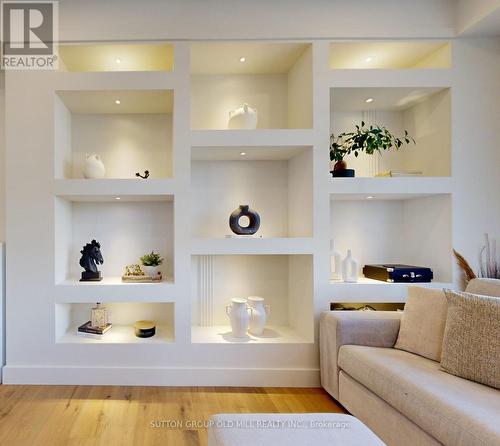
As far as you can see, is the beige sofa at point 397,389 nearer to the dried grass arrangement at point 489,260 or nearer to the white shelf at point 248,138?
the dried grass arrangement at point 489,260

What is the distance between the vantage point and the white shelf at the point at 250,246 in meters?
2.38

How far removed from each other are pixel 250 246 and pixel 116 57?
1818mm

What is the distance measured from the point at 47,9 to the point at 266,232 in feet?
7.69

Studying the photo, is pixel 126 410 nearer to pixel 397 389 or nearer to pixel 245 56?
pixel 397 389

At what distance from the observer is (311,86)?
2412 millimetres

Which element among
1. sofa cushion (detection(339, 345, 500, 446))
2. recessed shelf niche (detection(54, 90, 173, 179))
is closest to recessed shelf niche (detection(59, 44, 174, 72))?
recessed shelf niche (detection(54, 90, 173, 179))

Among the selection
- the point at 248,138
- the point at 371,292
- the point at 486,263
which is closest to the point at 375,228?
the point at 371,292

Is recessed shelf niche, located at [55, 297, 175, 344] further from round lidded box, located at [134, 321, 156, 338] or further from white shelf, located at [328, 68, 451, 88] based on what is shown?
white shelf, located at [328, 68, 451, 88]

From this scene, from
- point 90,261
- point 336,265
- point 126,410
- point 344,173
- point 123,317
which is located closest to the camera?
point 126,410

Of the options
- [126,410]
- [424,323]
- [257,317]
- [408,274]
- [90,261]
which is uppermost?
[90,261]

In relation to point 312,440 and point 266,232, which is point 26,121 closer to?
point 266,232

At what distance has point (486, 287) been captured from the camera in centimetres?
181

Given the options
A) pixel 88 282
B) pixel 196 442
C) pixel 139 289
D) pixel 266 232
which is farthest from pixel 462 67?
pixel 88 282

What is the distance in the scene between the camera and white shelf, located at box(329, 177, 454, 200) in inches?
94.6
